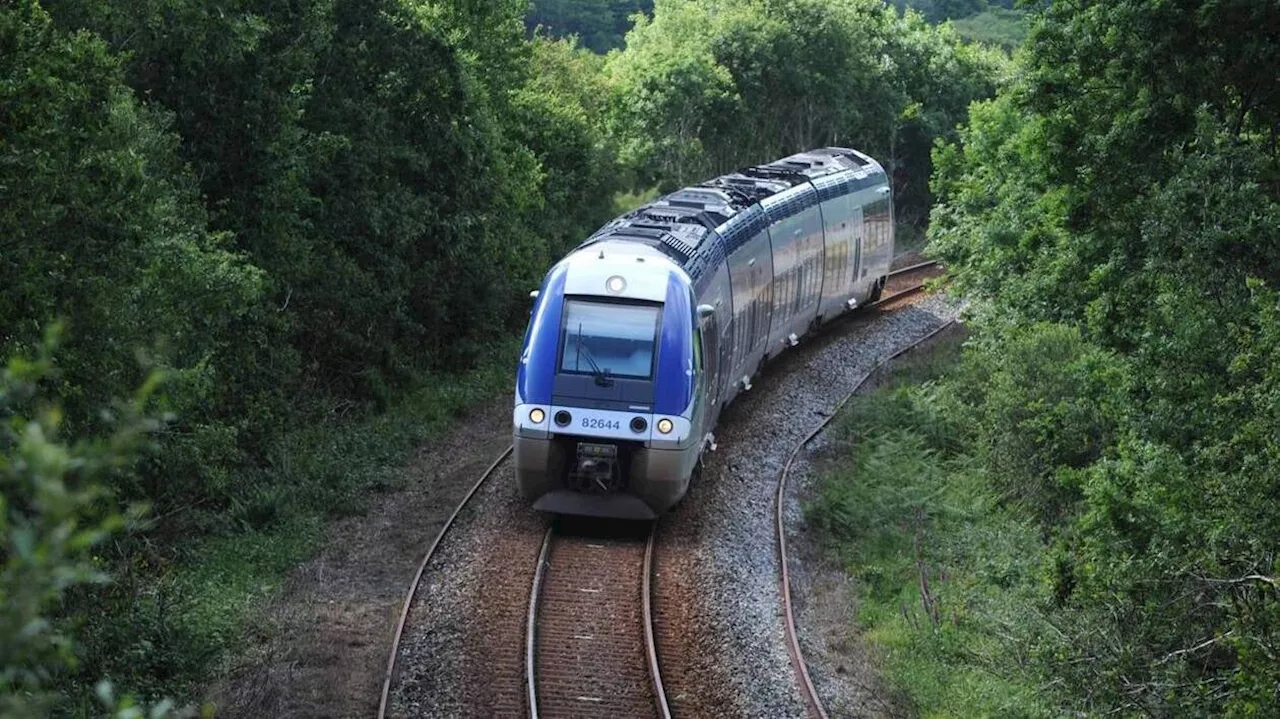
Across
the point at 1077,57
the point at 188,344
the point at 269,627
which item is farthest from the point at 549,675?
the point at 1077,57

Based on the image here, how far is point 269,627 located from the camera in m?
15.4

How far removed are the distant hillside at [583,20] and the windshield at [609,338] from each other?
57.1 meters

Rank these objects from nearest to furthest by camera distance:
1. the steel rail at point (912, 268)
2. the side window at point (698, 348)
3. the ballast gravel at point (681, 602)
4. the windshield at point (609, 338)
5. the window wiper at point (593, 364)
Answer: the ballast gravel at point (681, 602) < the window wiper at point (593, 364) < the windshield at point (609, 338) < the side window at point (698, 348) < the steel rail at point (912, 268)

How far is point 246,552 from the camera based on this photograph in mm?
18141

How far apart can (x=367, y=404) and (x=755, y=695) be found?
12.6 metres

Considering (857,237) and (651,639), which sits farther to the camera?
(857,237)

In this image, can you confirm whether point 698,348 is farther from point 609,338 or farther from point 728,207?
point 728,207

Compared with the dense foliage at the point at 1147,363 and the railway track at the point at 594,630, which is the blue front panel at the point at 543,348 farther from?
the dense foliage at the point at 1147,363

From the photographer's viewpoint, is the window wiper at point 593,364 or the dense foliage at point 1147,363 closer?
the dense foliage at point 1147,363

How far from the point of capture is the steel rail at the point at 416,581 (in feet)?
45.3

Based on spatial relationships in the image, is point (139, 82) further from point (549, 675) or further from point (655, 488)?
point (549, 675)

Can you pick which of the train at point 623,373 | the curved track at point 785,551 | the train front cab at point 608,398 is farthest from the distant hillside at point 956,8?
the train front cab at point 608,398

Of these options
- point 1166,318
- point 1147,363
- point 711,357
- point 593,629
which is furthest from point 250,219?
point 1166,318

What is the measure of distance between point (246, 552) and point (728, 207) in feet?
32.9
